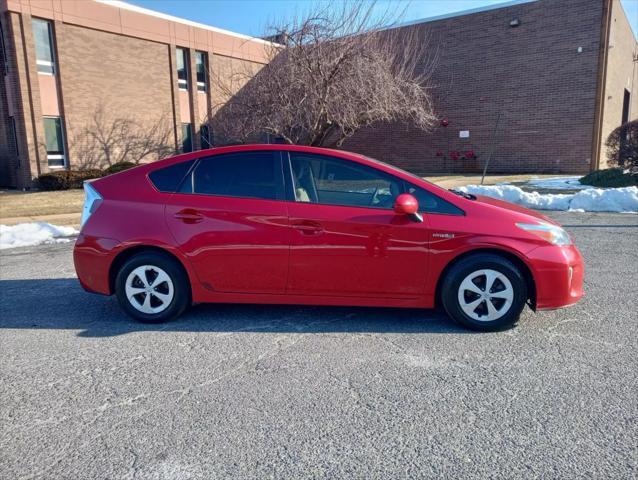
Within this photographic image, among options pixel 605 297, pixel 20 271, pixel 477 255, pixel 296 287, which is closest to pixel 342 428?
pixel 296 287

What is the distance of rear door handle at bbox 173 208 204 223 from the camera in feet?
14.8

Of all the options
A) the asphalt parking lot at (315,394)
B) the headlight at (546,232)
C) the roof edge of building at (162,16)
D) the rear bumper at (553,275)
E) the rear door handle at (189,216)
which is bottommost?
the asphalt parking lot at (315,394)

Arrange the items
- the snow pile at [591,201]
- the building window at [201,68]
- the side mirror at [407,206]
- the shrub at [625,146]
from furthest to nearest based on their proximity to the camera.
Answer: the building window at [201,68] < the shrub at [625,146] < the snow pile at [591,201] < the side mirror at [407,206]

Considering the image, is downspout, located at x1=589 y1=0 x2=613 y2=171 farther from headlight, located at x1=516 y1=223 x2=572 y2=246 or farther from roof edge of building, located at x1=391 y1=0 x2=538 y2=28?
headlight, located at x1=516 y1=223 x2=572 y2=246

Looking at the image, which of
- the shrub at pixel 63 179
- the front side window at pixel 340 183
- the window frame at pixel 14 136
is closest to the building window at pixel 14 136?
the window frame at pixel 14 136

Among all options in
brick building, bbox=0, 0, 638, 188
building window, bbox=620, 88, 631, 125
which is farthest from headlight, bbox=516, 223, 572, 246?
building window, bbox=620, 88, 631, 125

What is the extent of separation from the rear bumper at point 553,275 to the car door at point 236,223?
7.02 ft

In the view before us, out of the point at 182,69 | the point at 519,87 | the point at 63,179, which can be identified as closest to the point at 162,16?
the point at 182,69

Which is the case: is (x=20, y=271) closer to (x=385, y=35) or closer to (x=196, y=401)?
(x=196, y=401)

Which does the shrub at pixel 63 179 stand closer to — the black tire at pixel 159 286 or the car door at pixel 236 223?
the black tire at pixel 159 286

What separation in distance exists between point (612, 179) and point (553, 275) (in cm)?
1354

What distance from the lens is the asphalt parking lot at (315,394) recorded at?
2590mm

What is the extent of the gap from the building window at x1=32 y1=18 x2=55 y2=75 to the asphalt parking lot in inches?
716

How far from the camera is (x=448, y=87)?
23438mm
